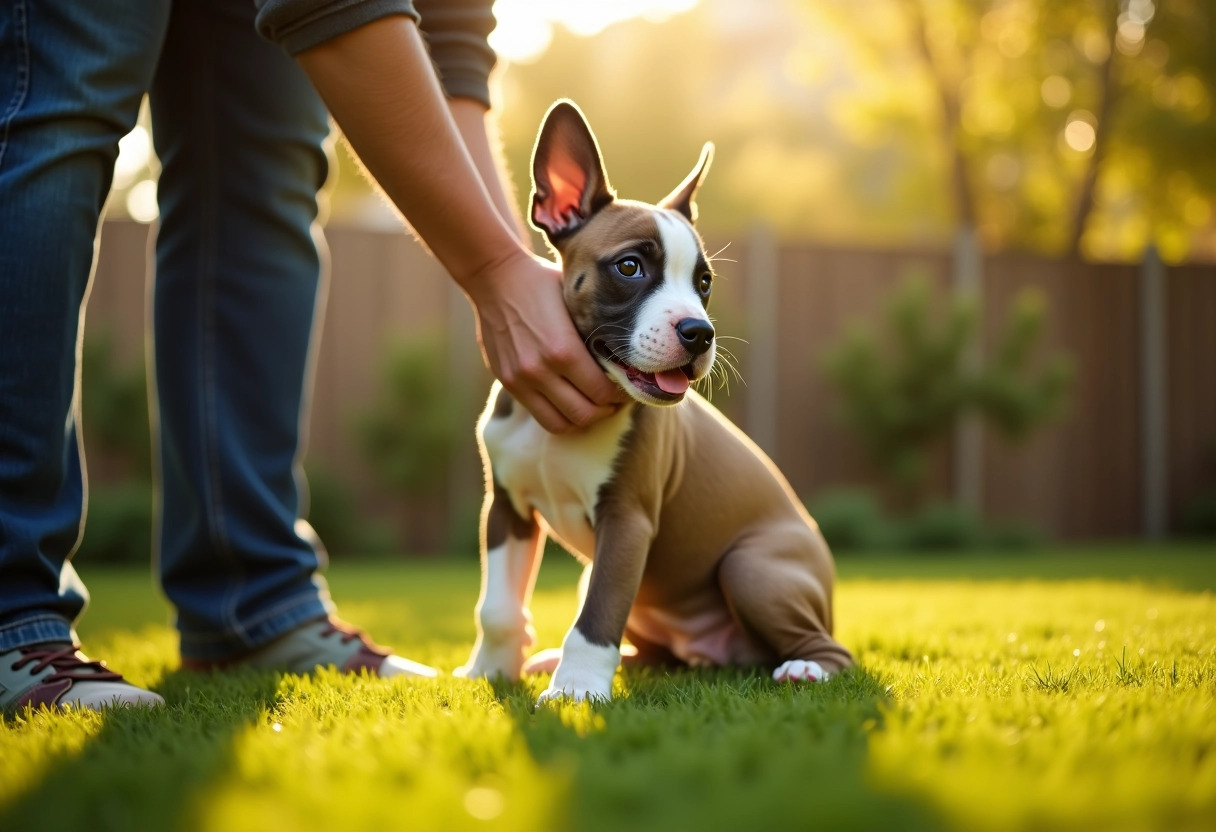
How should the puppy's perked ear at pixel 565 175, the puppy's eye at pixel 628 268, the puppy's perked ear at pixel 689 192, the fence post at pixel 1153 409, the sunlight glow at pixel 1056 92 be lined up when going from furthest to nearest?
the sunlight glow at pixel 1056 92, the fence post at pixel 1153 409, the puppy's perked ear at pixel 689 192, the puppy's perked ear at pixel 565 175, the puppy's eye at pixel 628 268

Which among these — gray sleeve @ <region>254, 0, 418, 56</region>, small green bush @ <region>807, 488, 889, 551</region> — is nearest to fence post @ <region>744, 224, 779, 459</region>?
small green bush @ <region>807, 488, 889, 551</region>

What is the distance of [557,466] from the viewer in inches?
96.5

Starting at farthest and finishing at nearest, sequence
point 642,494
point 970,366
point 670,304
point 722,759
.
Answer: point 970,366 < point 642,494 < point 670,304 < point 722,759

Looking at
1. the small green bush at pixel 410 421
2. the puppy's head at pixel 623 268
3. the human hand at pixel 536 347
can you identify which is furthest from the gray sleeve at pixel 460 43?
the small green bush at pixel 410 421

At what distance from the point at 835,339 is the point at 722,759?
940 cm

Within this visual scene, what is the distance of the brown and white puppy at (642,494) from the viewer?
2.31 metres

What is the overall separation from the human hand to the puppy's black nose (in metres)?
0.20

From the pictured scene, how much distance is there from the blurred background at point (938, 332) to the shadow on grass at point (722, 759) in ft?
15.3

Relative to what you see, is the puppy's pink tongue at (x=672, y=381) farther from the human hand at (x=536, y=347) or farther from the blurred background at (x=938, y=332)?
the blurred background at (x=938, y=332)

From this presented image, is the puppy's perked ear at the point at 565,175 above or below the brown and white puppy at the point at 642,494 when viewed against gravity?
above

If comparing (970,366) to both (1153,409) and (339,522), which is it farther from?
(339,522)

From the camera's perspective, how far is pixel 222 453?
280 centimetres

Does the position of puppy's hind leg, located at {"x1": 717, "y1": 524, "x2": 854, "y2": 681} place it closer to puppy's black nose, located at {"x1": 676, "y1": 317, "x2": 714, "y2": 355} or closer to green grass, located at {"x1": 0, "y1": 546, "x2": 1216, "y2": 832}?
green grass, located at {"x1": 0, "y1": 546, "x2": 1216, "y2": 832}

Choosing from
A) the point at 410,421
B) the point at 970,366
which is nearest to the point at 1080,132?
the point at 970,366
